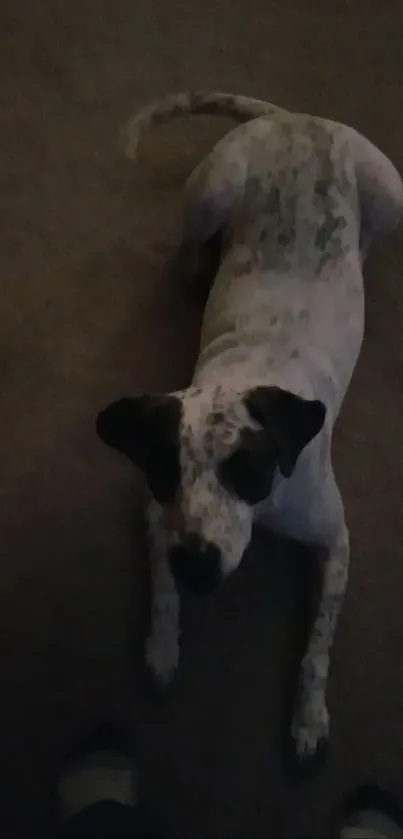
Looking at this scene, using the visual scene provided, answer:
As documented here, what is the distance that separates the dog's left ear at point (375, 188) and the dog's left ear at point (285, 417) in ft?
2.43

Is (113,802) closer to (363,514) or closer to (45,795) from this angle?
(45,795)

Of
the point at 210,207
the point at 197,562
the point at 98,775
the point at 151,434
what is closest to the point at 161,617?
the point at 98,775

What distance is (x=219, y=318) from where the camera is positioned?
1867 millimetres

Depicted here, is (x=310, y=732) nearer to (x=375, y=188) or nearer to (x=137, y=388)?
(x=137, y=388)

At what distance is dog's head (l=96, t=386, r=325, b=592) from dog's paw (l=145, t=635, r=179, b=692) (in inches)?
15.7

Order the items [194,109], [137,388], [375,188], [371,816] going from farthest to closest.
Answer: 1. [194,109]
2. [137,388]
3. [375,188]
4. [371,816]

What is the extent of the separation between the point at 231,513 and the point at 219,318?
0.55 metres

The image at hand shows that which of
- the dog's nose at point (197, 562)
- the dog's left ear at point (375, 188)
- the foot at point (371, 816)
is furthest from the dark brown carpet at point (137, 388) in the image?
the dog's nose at point (197, 562)

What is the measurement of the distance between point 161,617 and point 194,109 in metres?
1.19

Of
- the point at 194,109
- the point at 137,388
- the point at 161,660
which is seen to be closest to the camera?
the point at 161,660

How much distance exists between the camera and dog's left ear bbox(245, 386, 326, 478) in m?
1.40

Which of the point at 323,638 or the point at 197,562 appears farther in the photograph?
the point at 323,638

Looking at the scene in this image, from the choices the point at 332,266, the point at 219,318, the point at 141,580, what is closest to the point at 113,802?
the point at 141,580

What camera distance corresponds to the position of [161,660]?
1811 millimetres
